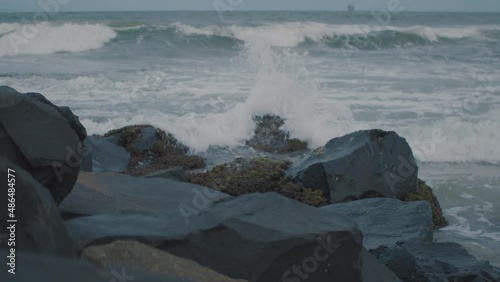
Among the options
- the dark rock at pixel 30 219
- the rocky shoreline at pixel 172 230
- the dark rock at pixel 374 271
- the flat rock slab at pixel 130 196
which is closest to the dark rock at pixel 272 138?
the rocky shoreline at pixel 172 230

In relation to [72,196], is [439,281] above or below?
below

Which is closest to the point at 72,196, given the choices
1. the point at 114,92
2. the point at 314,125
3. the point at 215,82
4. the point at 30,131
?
the point at 30,131

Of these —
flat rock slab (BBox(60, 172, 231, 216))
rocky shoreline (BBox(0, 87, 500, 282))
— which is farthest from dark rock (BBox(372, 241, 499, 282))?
flat rock slab (BBox(60, 172, 231, 216))

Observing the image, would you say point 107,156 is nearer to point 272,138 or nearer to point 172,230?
point 272,138

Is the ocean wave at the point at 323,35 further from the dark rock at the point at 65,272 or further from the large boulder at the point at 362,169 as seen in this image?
the dark rock at the point at 65,272

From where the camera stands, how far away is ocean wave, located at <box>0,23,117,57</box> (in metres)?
26.6

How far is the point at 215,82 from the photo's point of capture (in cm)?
1698

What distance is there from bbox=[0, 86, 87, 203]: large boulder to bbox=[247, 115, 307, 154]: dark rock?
6.57 metres

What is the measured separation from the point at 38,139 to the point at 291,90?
9235mm

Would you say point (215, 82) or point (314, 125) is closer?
point (314, 125)

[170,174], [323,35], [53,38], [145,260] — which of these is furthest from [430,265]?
[323,35]

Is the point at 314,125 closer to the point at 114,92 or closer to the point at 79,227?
the point at 114,92

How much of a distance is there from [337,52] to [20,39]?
14230 millimetres

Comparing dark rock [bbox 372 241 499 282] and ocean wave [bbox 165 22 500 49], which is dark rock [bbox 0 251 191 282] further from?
ocean wave [bbox 165 22 500 49]
